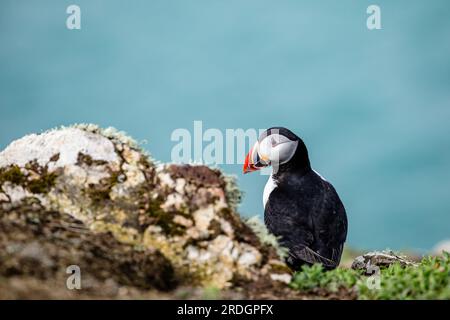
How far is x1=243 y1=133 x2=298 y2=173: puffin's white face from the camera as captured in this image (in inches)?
339

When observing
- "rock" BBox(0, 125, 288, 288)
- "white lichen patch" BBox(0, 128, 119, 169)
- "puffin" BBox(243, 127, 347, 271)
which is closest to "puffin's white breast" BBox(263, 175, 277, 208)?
"puffin" BBox(243, 127, 347, 271)

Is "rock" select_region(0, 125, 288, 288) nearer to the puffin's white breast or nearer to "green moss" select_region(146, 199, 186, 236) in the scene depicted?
"green moss" select_region(146, 199, 186, 236)

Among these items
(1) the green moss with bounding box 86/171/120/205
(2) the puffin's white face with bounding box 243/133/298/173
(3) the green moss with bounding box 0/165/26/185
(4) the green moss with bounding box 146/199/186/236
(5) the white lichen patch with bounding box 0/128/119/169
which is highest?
(2) the puffin's white face with bounding box 243/133/298/173

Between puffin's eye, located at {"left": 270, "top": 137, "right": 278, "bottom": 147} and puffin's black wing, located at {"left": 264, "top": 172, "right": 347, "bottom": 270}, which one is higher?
puffin's eye, located at {"left": 270, "top": 137, "right": 278, "bottom": 147}

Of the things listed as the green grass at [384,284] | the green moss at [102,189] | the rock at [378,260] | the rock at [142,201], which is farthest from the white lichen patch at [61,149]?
the rock at [378,260]

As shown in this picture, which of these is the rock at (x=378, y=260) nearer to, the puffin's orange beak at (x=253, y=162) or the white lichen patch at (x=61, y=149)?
the puffin's orange beak at (x=253, y=162)

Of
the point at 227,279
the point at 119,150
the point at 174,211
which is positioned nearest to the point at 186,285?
the point at 227,279

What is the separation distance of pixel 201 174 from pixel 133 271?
1476 millimetres

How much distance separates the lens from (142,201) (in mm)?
5969

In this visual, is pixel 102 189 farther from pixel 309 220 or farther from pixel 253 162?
pixel 253 162

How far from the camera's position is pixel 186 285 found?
17.3 feet

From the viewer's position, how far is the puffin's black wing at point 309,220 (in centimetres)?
758
